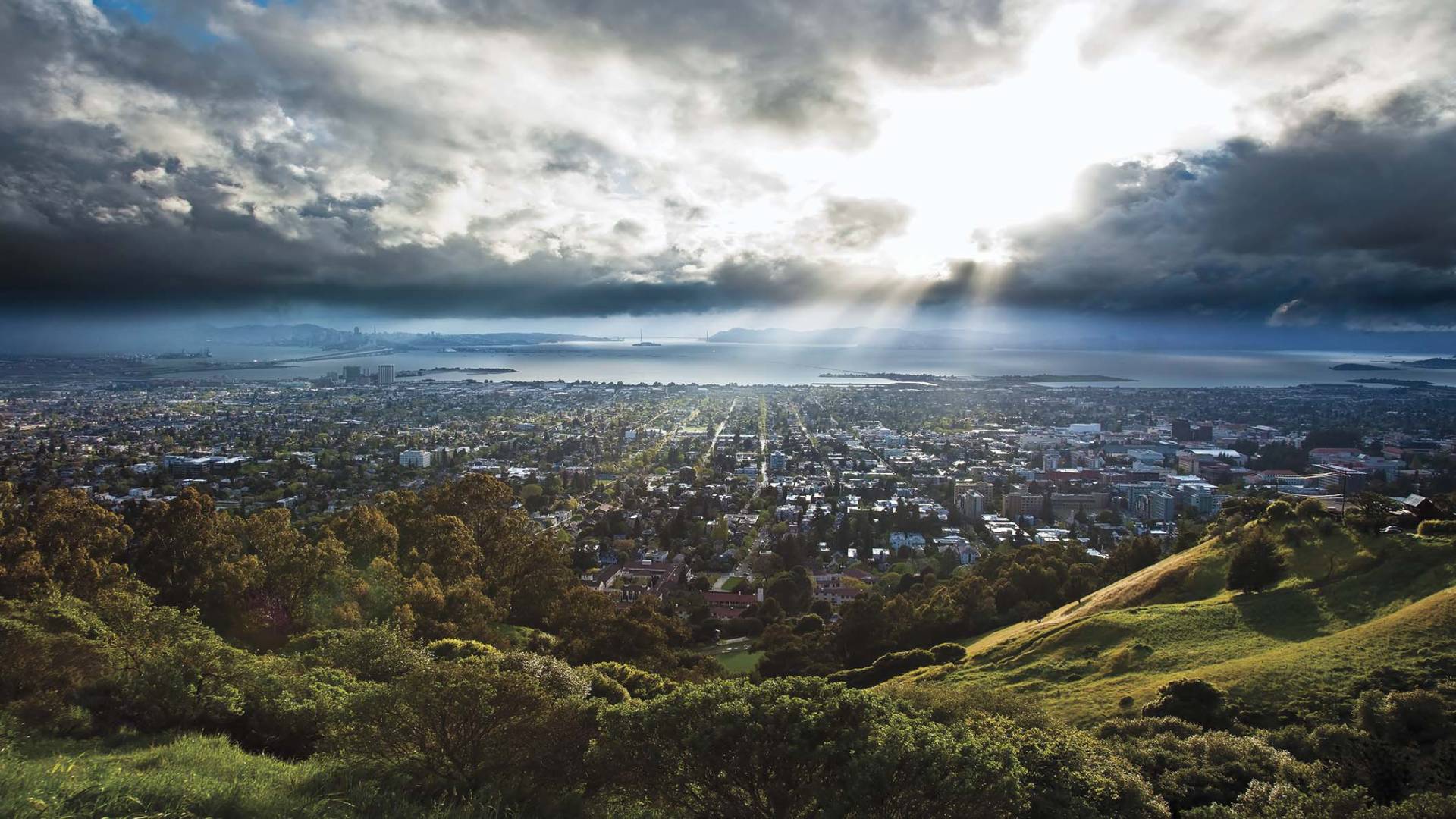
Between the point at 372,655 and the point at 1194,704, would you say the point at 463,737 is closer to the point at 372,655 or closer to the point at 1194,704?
the point at 372,655

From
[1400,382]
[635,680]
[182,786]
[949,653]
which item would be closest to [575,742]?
[182,786]

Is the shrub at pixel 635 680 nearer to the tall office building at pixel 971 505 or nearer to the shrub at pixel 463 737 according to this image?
the shrub at pixel 463 737

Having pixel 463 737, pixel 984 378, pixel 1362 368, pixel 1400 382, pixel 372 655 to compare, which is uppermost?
pixel 1362 368

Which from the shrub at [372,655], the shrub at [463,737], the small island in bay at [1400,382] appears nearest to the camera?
the shrub at [463,737]

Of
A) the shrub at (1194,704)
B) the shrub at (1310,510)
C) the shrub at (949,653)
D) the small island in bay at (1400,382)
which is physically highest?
the small island in bay at (1400,382)

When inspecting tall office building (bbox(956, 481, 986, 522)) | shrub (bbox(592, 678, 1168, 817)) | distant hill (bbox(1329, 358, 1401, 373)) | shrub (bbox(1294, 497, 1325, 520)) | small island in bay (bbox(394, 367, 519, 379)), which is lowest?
tall office building (bbox(956, 481, 986, 522))

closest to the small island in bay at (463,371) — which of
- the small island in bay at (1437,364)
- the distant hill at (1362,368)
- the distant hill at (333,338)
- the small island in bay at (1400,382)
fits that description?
the distant hill at (333,338)

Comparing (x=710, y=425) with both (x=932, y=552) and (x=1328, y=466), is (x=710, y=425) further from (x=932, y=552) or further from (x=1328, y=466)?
(x=1328, y=466)

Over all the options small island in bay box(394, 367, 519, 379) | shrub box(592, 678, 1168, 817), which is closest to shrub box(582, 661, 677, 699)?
shrub box(592, 678, 1168, 817)

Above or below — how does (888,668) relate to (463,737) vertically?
below

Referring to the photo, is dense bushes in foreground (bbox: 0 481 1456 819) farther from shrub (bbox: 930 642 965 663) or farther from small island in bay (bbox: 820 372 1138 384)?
small island in bay (bbox: 820 372 1138 384)
